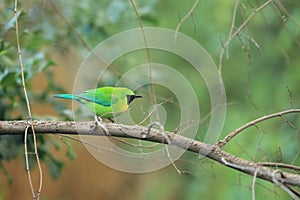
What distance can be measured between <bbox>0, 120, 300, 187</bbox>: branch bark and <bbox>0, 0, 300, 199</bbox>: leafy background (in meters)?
0.38

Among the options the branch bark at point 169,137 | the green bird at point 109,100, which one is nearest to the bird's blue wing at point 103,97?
the green bird at point 109,100

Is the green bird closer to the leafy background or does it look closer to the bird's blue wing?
the bird's blue wing

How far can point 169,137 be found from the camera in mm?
1648

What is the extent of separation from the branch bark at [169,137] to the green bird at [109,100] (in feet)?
0.82

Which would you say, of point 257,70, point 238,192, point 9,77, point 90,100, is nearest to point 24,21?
point 9,77

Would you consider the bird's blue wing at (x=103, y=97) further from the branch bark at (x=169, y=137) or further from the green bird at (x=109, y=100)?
the branch bark at (x=169, y=137)

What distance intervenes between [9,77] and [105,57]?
0.80 metres

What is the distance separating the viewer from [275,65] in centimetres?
385

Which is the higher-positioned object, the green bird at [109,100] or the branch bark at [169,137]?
the green bird at [109,100]

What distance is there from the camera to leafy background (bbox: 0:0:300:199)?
2707 millimetres

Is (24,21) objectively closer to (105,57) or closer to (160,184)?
(105,57)

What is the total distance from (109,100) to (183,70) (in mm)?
2663

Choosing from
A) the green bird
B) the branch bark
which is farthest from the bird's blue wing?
the branch bark

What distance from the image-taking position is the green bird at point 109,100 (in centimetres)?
198
